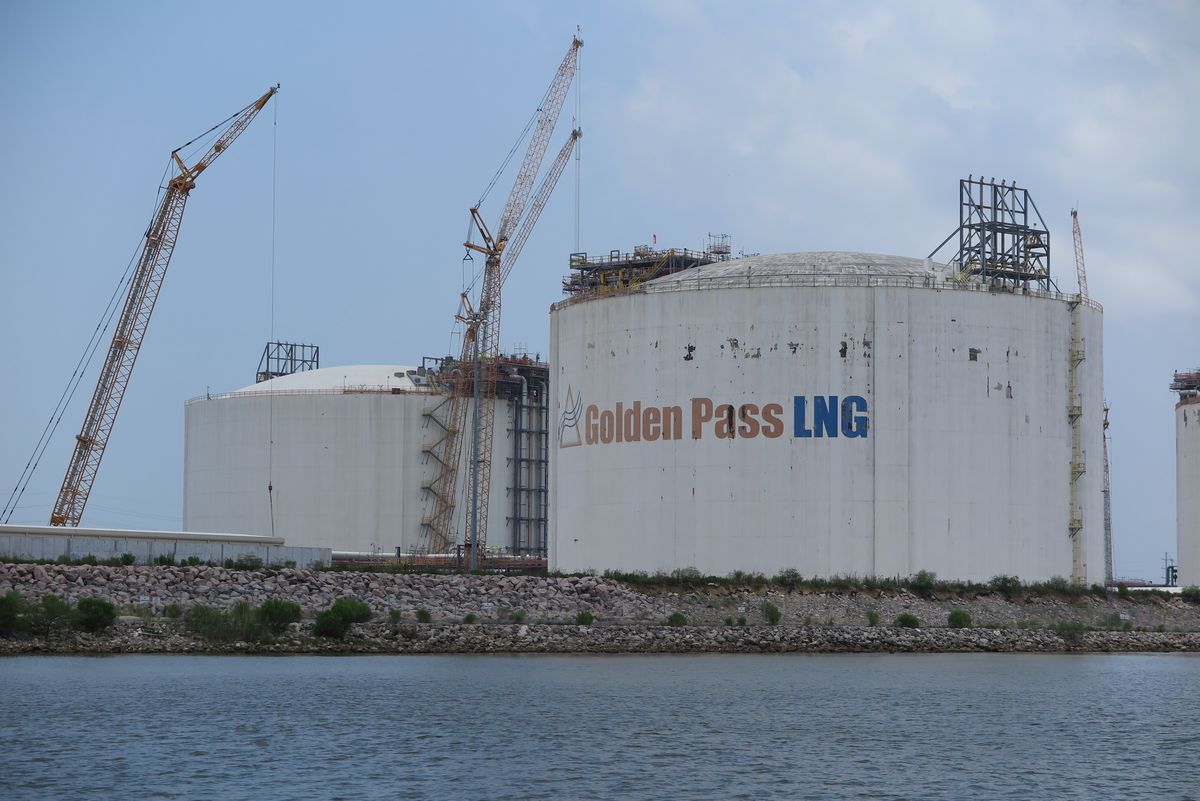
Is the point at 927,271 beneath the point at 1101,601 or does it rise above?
above

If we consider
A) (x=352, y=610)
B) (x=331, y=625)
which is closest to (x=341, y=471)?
(x=352, y=610)

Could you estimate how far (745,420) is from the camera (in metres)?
87.2

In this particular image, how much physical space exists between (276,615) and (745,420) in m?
26.2

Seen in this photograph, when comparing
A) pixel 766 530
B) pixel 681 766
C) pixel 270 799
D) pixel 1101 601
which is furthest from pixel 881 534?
pixel 270 799

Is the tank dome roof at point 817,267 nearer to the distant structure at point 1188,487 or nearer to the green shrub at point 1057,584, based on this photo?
the green shrub at point 1057,584

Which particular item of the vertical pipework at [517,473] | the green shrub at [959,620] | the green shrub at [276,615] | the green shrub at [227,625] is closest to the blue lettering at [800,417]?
the green shrub at [959,620]

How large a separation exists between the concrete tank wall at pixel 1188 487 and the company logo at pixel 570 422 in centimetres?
4617

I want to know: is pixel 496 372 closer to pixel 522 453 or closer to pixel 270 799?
pixel 522 453

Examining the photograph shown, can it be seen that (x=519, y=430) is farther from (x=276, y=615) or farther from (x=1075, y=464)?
(x=276, y=615)

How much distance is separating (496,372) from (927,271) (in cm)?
3438

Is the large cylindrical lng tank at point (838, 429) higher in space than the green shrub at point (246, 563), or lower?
higher

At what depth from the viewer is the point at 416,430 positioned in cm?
11831

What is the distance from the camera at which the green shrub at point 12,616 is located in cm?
6588

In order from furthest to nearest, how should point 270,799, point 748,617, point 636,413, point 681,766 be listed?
point 636,413 < point 748,617 < point 681,766 < point 270,799
